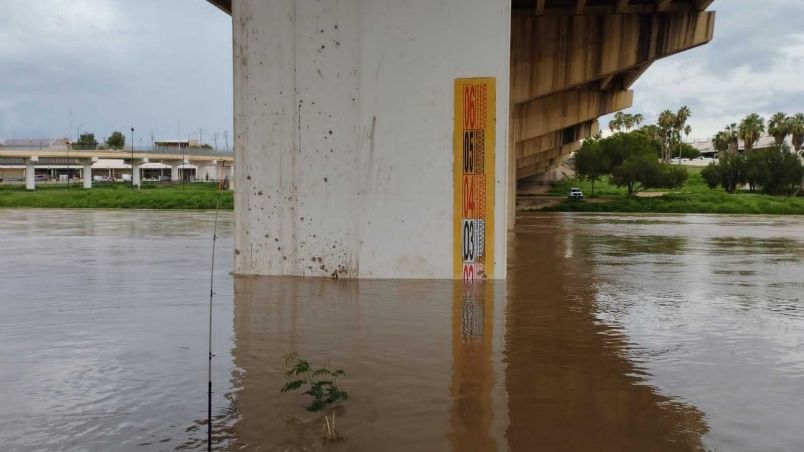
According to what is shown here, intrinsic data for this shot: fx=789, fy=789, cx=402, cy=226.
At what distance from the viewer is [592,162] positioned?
8838cm

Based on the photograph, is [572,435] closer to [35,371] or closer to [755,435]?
[755,435]

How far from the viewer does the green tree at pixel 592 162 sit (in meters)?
87.6

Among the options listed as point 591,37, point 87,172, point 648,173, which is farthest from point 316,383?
point 87,172

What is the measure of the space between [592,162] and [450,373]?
83.6 m

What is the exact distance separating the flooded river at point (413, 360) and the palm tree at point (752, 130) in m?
129

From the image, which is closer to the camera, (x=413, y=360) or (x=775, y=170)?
(x=413, y=360)

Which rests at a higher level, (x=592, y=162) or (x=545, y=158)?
(x=592, y=162)

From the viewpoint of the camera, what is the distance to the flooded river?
6016 mm

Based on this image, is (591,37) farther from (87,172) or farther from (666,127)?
(666,127)

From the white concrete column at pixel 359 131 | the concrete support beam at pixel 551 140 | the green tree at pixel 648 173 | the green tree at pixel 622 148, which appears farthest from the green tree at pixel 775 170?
the white concrete column at pixel 359 131

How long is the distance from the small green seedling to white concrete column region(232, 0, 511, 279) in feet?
22.9

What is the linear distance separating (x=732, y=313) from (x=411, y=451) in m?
8.07

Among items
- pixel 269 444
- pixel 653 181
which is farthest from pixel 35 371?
pixel 653 181

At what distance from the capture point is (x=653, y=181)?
78688mm
